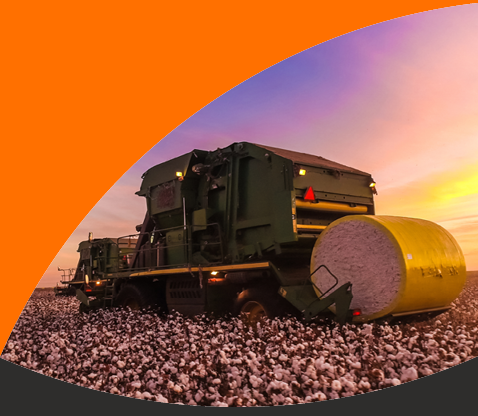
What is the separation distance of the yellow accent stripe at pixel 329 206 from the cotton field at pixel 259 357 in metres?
2.06

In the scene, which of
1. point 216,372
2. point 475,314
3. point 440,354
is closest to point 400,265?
point 440,354

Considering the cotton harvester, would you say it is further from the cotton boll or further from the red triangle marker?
the cotton boll

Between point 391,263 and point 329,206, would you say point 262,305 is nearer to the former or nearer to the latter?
point 329,206

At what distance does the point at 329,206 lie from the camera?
8555 millimetres

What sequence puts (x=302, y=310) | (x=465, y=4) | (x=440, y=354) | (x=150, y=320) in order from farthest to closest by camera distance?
(x=150, y=320), (x=302, y=310), (x=465, y=4), (x=440, y=354)

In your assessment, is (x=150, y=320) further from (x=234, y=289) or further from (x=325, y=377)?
(x=325, y=377)

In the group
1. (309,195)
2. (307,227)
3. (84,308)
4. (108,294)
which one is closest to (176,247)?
(108,294)

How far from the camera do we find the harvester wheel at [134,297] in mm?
11016

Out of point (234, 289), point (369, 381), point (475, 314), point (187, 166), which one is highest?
point (187, 166)

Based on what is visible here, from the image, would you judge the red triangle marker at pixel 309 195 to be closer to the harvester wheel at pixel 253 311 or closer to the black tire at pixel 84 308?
the harvester wheel at pixel 253 311

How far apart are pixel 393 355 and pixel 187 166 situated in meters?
6.39

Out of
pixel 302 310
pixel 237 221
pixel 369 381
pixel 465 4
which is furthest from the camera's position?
pixel 237 221

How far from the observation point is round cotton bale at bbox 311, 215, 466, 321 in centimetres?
619

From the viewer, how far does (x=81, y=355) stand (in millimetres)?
7332
